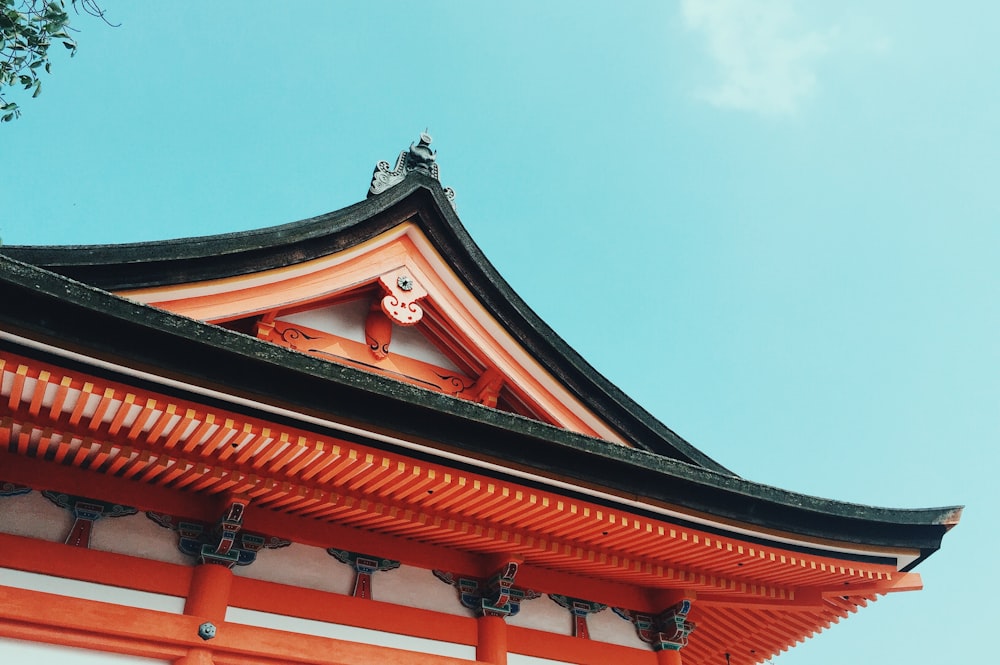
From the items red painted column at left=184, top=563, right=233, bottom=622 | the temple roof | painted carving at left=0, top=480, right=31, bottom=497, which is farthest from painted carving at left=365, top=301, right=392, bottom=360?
painted carving at left=0, top=480, right=31, bottom=497

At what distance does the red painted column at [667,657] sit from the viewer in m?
8.87

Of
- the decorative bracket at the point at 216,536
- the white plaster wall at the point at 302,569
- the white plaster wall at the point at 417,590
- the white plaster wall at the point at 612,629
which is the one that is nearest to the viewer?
the decorative bracket at the point at 216,536

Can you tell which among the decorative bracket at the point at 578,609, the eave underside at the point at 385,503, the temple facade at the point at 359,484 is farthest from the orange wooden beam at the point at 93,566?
the decorative bracket at the point at 578,609

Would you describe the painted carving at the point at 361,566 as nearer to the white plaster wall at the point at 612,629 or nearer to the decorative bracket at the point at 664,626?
the white plaster wall at the point at 612,629

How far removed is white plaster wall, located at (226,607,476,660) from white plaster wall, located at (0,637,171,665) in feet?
3.11

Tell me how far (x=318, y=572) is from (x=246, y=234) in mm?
3371

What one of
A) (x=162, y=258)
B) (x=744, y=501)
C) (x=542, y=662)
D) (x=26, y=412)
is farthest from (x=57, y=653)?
(x=744, y=501)

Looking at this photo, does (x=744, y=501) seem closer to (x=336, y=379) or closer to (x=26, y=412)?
(x=336, y=379)

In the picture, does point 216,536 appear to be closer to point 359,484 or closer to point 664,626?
point 359,484

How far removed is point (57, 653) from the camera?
6043 mm

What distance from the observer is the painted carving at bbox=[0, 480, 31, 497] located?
20.7 feet

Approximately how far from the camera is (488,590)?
812cm

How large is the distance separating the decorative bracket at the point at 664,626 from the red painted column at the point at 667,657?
0.10 feet

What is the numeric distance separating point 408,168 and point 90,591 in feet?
19.2
